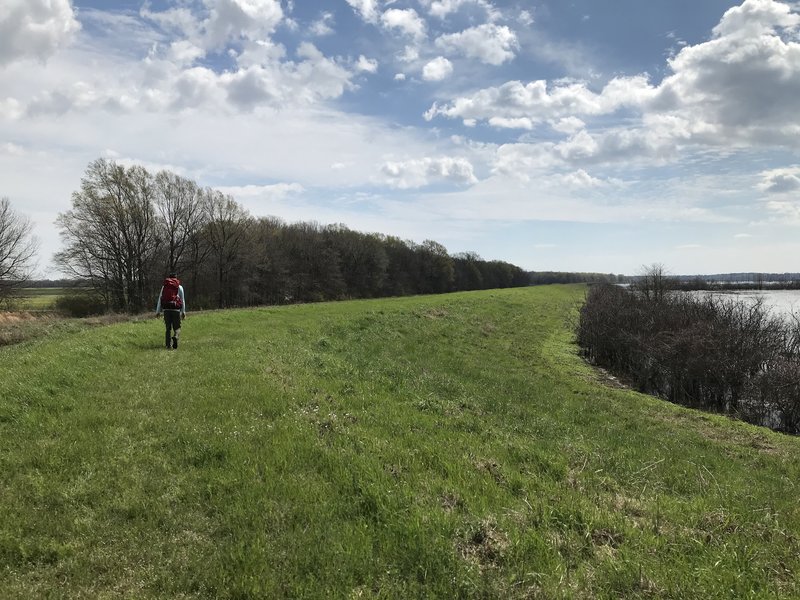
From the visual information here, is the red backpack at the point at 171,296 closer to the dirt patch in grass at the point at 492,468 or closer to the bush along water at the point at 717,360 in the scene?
the dirt patch in grass at the point at 492,468

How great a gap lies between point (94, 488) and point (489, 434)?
6.49m

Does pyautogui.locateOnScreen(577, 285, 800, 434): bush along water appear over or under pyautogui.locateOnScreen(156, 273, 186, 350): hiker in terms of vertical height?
under

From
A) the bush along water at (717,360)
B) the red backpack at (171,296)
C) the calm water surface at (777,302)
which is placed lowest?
the bush along water at (717,360)

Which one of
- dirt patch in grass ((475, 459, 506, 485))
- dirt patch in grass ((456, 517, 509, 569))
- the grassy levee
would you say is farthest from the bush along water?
dirt patch in grass ((456, 517, 509, 569))

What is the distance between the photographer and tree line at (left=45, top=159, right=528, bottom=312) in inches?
1829

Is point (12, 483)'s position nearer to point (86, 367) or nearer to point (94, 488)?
point (94, 488)

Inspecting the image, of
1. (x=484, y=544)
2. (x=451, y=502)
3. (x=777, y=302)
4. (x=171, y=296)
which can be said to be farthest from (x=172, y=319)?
(x=777, y=302)

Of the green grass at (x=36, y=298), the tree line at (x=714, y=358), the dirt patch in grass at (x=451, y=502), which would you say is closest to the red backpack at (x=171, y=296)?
the dirt patch in grass at (x=451, y=502)

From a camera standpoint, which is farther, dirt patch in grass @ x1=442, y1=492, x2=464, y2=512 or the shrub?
the shrub

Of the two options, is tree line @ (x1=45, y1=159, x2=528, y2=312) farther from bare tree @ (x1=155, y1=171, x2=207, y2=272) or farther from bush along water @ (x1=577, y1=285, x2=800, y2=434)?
bush along water @ (x1=577, y1=285, x2=800, y2=434)

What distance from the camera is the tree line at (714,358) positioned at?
18828mm

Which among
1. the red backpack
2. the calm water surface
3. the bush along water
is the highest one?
the red backpack

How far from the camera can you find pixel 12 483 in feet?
18.0

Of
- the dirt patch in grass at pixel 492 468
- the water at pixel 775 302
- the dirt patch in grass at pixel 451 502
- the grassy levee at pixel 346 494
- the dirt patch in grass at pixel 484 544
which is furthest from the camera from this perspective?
the water at pixel 775 302
